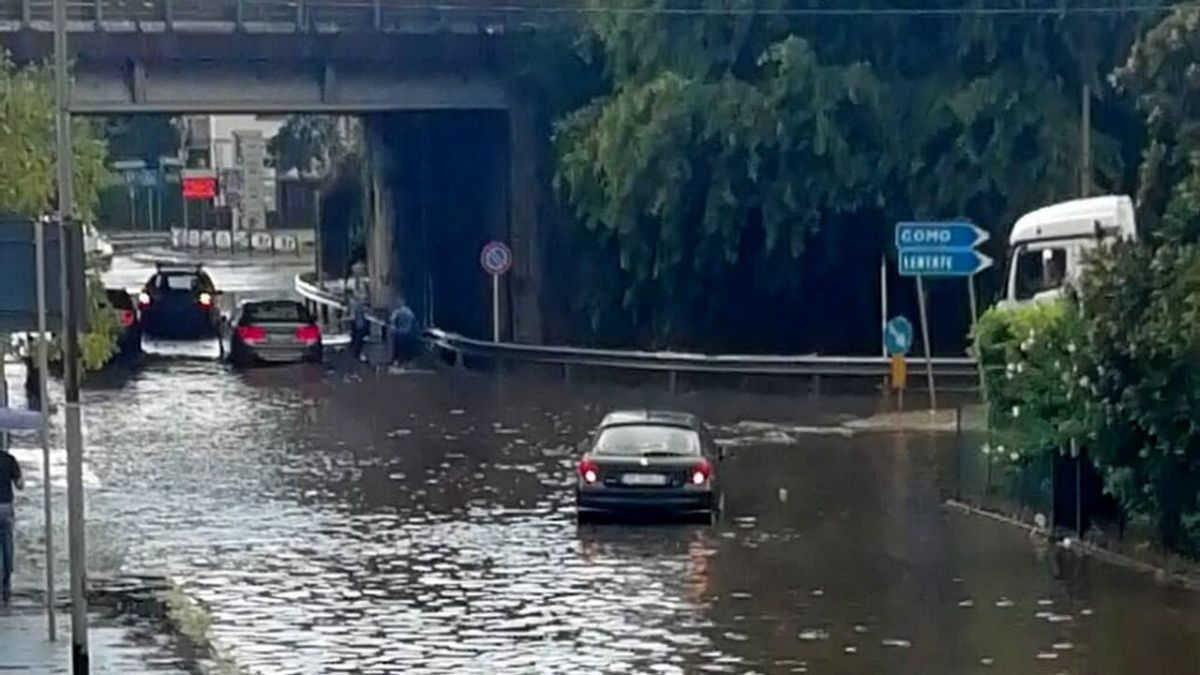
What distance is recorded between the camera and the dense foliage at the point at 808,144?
48.3 metres

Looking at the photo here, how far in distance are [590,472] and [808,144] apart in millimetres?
21093

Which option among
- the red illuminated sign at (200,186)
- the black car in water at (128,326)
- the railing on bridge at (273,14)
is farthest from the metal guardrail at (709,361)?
the red illuminated sign at (200,186)

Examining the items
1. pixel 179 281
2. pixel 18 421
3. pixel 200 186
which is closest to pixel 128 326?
pixel 179 281

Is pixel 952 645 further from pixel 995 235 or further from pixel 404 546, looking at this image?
pixel 995 235

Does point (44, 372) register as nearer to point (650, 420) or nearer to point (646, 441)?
point (646, 441)

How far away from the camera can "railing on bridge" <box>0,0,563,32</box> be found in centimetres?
5281

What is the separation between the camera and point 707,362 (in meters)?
49.5

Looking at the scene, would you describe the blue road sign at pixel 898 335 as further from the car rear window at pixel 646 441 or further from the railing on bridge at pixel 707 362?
the car rear window at pixel 646 441

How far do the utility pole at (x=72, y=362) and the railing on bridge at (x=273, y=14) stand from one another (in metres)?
33.3

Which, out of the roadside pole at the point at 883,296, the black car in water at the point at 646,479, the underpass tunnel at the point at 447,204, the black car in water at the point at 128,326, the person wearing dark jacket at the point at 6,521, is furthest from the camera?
the underpass tunnel at the point at 447,204

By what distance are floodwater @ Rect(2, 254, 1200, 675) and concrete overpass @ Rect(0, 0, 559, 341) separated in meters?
12.1

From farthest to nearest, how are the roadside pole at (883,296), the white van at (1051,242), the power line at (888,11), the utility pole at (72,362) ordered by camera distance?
the roadside pole at (883,296), the power line at (888,11), the white van at (1051,242), the utility pole at (72,362)

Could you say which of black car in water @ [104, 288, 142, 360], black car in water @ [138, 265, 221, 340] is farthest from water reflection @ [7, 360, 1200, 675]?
black car in water @ [138, 265, 221, 340]

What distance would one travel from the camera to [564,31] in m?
55.5
